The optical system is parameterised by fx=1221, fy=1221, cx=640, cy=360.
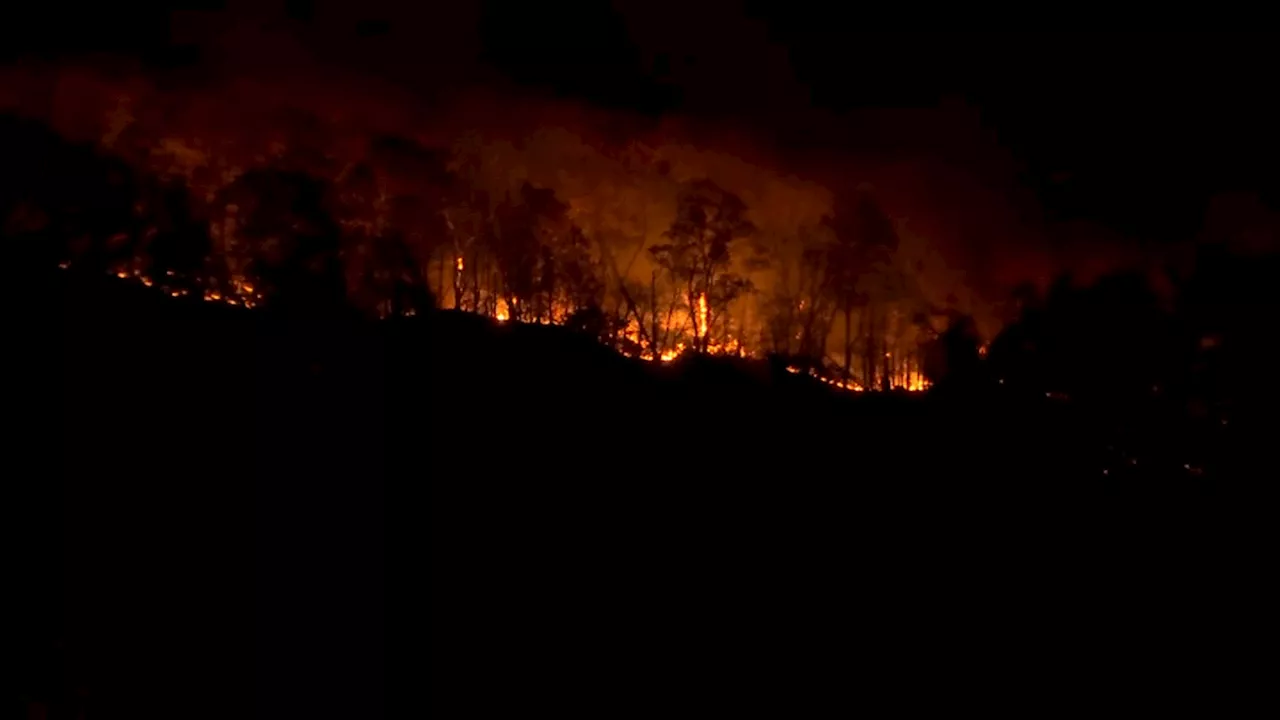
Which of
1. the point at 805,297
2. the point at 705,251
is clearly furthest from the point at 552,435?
the point at 805,297

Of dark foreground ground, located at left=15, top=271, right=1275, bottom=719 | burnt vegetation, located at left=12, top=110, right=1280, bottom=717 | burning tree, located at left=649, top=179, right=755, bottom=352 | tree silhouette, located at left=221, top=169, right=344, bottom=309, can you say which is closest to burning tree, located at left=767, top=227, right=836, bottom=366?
burnt vegetation, located at left=12, top=110, right=1280, bottom=717

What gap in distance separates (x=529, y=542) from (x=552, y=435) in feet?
1.18

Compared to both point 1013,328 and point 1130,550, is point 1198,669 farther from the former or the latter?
point 1013,328

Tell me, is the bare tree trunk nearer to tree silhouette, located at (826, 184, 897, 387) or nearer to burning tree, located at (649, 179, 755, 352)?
tree silhouette, located at (826, 184, 897, 387)

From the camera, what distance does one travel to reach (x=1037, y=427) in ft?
14.4

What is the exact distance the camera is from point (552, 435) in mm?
3807

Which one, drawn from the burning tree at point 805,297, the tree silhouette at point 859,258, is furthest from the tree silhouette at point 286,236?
the tree silhouette at point 859,258

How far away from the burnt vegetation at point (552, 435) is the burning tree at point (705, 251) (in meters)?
0.01

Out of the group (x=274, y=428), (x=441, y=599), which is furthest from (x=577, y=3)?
(x=441, y=599)

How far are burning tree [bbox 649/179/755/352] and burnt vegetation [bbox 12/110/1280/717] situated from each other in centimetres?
1

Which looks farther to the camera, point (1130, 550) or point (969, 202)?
point (969, 202)

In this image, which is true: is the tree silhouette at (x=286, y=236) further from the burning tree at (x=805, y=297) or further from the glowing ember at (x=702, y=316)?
the burning tree at (x=805, y=297)

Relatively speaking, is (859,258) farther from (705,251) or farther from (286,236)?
(286,236)

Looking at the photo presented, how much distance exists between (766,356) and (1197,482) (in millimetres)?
1594
